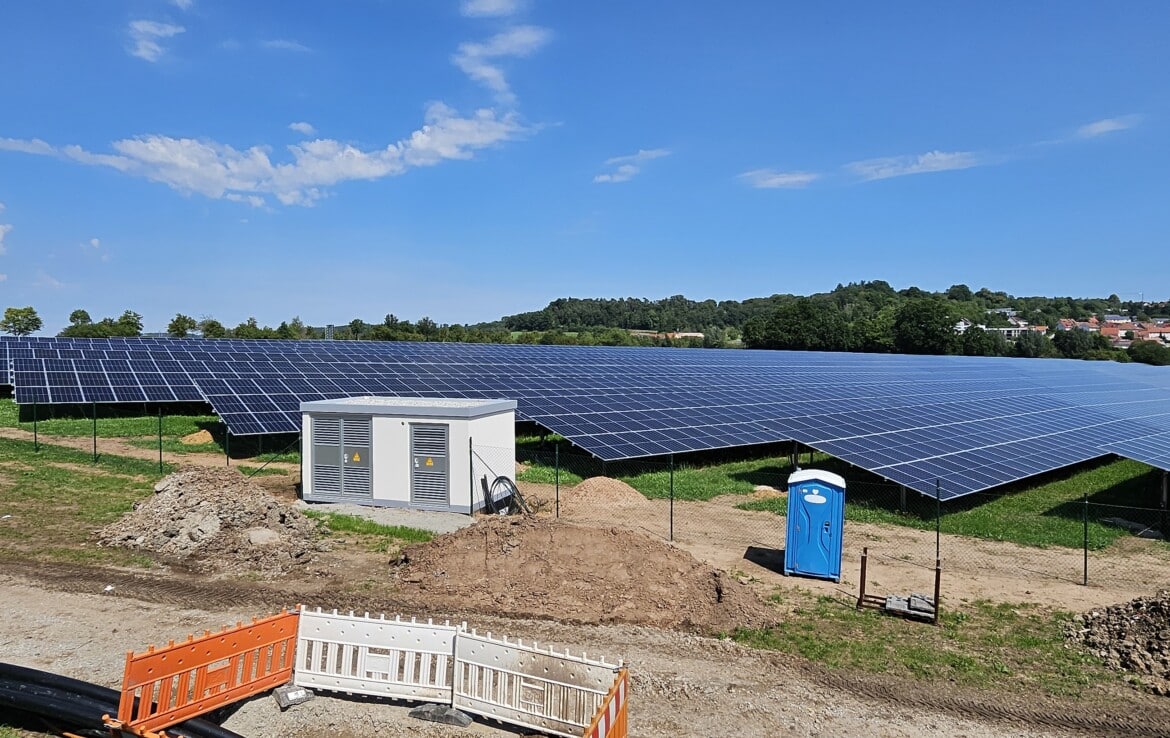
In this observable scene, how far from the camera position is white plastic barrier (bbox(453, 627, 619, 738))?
23.7 feet

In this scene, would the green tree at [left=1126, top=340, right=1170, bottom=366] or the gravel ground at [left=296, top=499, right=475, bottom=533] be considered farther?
the green tree at [left=1126, top=340, right=1170, bottom=366]

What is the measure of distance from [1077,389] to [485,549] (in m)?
54.0

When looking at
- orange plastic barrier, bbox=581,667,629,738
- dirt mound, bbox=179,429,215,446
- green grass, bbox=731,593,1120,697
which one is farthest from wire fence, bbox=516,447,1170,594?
dirt mound, bbox=179,429,215,446

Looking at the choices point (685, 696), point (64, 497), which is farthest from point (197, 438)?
point (685, 696)

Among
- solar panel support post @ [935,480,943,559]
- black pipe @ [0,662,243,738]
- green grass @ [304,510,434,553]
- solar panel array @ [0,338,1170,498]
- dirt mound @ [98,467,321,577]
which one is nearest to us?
black pipe @ [0,662,243,738]

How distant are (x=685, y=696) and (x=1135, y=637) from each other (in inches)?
260

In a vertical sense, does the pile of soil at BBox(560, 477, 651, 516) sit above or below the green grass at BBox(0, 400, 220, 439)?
below

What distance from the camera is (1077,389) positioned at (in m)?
51.6

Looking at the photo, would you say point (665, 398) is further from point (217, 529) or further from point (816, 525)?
point (217, 529)

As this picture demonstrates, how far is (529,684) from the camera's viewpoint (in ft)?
24.5

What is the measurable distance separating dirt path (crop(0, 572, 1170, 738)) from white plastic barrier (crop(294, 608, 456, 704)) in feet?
0.75

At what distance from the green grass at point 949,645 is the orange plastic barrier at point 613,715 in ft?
12.7

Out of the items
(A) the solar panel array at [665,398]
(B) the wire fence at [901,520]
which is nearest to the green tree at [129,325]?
(A) the solar panel array at [665,398]

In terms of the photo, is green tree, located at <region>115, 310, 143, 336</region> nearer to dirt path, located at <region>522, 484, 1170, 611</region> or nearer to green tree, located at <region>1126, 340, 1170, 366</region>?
dirt path, located at <region>522, 484, 1170, 611</region>
